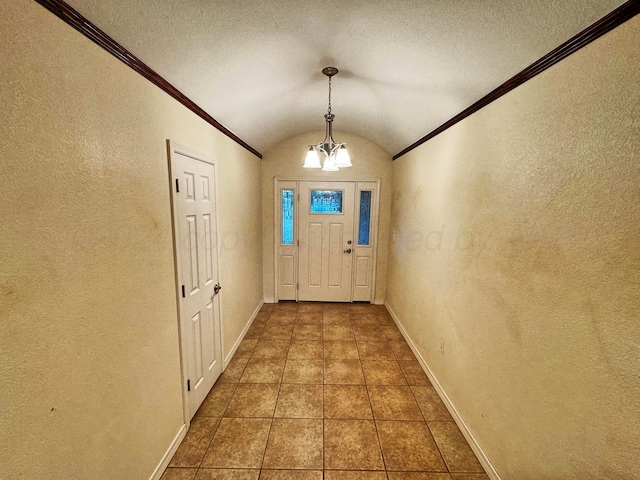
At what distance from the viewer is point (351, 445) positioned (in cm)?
187

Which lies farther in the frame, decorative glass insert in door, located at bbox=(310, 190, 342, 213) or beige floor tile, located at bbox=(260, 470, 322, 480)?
decorative glass insert in door, located at bbox=(310, 190, 342, 213)

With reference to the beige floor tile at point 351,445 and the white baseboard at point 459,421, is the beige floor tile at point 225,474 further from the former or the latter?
the white baseboard at point 459,421

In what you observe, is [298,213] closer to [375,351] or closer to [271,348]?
[271,348]

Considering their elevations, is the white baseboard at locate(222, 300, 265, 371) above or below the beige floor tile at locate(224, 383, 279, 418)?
above

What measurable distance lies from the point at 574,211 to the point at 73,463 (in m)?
2.22

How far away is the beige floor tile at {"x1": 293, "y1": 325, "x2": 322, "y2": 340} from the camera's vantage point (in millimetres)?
3320

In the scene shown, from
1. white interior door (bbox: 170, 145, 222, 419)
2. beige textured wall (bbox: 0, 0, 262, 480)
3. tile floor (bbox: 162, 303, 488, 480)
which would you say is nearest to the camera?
beige textured wall (bbox: 0, 0, 262, 480)

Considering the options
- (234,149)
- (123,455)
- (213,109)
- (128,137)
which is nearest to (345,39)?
(213,109)

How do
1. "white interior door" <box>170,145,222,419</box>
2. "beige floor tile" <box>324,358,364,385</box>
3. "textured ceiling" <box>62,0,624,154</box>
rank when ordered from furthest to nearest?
"beige floor tile" <box>324,358,364,385</box> → "white interior door" <box>170,145,222,419</box> → "textured ceiling" <box>62,0,624,154</box>

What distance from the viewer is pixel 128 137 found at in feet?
4.34

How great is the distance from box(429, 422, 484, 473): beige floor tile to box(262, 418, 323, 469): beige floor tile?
32.3 inches

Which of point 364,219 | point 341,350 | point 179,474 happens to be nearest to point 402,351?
point 341,350

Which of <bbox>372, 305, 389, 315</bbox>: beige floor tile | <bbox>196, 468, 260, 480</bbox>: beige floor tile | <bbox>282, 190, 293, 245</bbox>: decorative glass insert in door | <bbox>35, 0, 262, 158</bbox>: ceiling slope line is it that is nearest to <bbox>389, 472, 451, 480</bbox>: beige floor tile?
<bbox>196, 468, 260, 480</bbox>: beige floor tile

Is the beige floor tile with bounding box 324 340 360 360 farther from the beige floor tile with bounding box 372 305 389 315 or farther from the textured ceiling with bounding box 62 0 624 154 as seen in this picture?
the textured ceiling with bounding box 62 0 624 154
